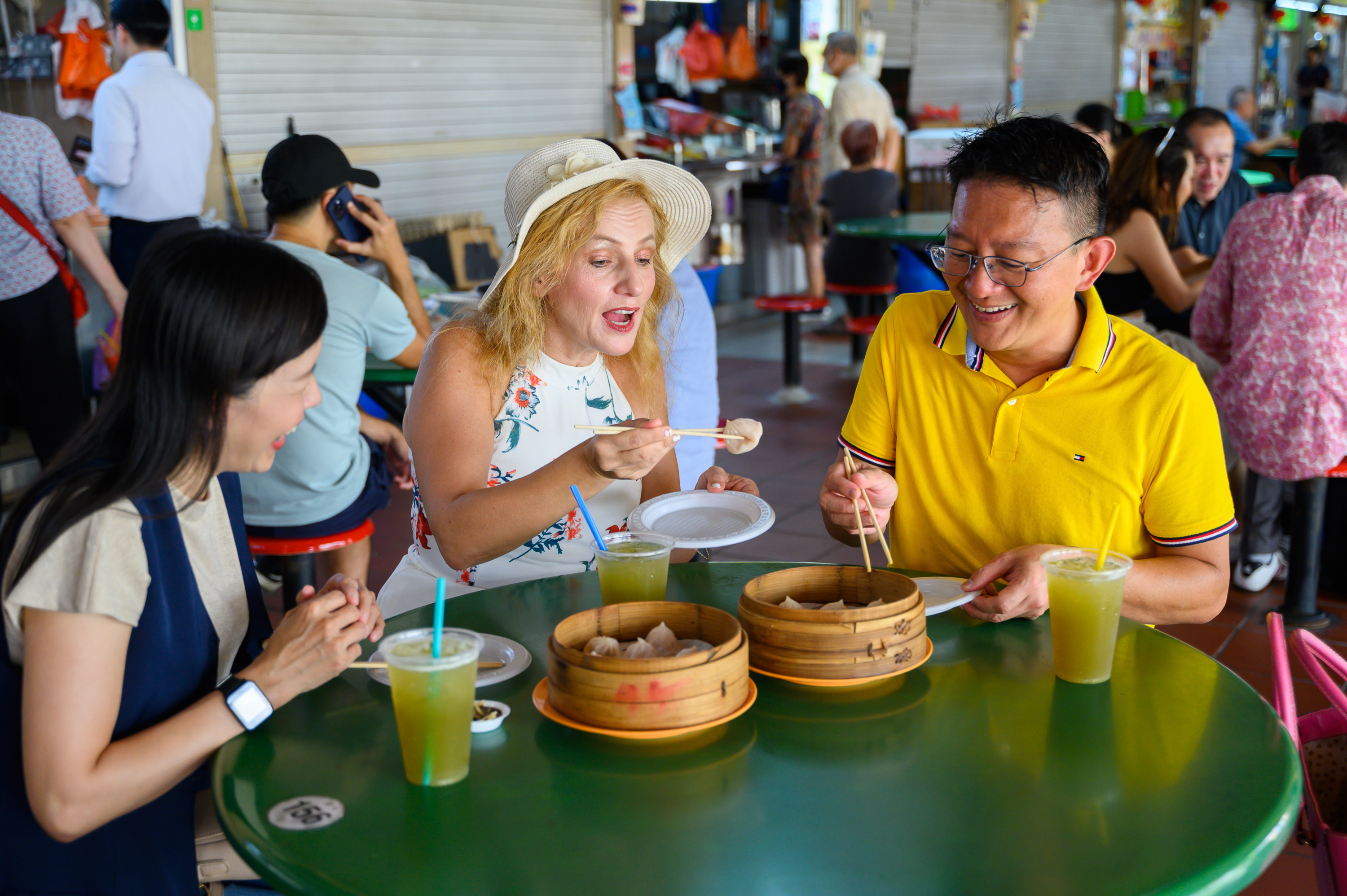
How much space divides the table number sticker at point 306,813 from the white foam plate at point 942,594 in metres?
0.76

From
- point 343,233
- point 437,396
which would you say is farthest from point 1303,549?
point 343,233

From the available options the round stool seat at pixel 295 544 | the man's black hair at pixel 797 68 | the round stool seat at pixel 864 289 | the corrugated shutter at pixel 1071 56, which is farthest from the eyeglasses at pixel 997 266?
the corrugated shutter at pixel 1071 56

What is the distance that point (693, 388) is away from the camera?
3.05 metres

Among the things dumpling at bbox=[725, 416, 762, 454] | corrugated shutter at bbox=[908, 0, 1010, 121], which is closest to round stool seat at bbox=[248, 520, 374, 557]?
dumpling at bbox=[725, 416, 762, 454]

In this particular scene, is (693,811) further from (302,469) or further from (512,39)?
(512,39)

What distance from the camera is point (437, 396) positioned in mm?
2004

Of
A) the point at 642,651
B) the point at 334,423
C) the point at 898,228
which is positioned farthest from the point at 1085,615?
the point at 898,228

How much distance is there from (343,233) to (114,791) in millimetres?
2364

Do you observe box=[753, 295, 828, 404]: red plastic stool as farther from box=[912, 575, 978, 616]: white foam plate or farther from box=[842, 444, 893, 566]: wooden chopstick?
box=[912, 575, 978, 616]: white foam plate

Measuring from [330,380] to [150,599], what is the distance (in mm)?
1640

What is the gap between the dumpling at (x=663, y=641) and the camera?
1.41m

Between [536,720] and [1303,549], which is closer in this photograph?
[536,720]

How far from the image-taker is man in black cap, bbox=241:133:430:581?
2.83 meters

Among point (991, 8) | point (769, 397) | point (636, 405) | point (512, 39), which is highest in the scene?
point (991, 8)
